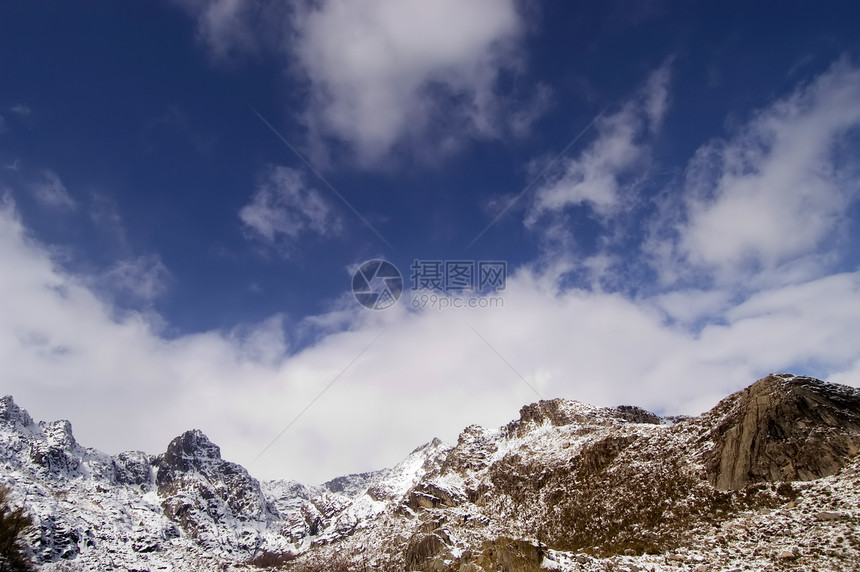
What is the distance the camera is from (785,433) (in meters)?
57.3

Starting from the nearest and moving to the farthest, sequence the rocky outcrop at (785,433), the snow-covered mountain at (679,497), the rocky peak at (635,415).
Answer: the snow-covered mountain at (679,497), the rocky outcrop at (785,433), the rocky peak at (635,415)

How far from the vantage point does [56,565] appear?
452 feet

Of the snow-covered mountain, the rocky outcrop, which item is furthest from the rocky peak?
the rocky outcrop

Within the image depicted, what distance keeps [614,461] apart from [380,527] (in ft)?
375

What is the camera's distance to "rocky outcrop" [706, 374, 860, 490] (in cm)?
5103

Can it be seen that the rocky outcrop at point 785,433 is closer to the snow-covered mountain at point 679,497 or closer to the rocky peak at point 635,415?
the snow-covered mountain at point 679,497

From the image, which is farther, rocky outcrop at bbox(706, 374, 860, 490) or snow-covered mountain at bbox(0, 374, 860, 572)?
rocky outcrop at bbox(706, 374, 860, 490)

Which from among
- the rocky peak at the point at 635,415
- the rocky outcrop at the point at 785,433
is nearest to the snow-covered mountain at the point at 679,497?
the rocky outcrop at the point at 785,433

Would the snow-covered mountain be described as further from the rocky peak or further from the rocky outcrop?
the rocky peak

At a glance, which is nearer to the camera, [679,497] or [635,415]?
[679,497]

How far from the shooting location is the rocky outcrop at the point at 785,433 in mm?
51031

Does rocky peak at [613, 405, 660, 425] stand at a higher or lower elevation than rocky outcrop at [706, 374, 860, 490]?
higher

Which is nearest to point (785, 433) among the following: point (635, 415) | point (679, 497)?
point (679, 497)

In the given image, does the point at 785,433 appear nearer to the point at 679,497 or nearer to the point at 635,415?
the point at 679,497
